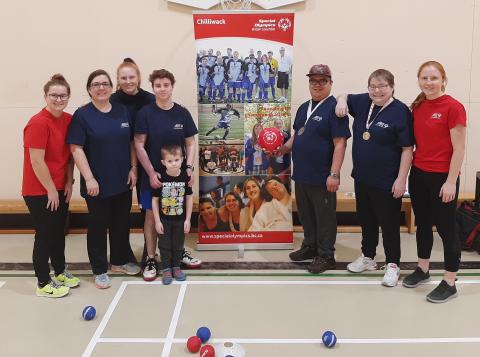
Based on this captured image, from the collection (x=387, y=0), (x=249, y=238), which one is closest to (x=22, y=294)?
(x=249, y=238)

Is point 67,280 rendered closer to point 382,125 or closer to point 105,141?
point 105,141

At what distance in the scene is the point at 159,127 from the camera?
3787mm

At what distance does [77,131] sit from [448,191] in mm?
2674

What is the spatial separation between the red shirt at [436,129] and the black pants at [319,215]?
84 centimetres

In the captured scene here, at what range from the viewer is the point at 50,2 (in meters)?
5.18

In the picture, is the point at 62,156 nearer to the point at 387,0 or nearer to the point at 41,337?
the point at 41,337

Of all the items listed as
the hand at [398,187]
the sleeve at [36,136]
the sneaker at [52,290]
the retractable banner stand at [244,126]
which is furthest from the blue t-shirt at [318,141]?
the sneaker at [52,290]

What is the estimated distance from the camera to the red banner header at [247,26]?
4309 mm

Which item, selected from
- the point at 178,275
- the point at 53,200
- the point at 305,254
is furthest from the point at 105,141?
the point at 305,254

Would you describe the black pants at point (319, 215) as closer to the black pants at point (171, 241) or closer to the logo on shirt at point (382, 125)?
the logo on shirt at point (382, 125)

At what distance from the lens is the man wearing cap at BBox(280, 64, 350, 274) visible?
3.86 meters

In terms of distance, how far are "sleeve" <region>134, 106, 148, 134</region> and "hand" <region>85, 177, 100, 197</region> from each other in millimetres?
517

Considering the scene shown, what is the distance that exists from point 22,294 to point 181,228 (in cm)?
134

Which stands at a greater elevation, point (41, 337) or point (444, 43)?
point (444, 43)
